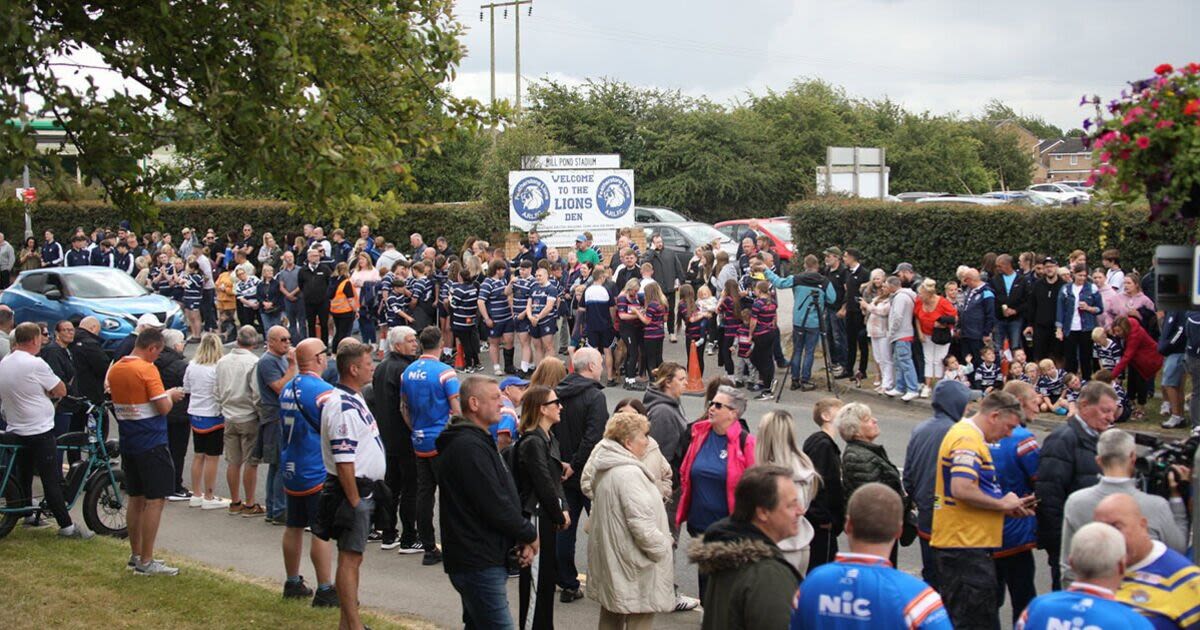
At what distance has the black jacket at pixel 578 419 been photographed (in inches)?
373

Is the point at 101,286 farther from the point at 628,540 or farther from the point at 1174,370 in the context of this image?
the point at 628,540

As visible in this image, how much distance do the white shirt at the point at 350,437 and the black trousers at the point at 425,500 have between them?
1.86m

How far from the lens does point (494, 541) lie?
7.02 metres

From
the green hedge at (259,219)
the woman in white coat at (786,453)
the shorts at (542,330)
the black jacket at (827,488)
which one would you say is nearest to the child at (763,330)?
the shorts at (542,330)

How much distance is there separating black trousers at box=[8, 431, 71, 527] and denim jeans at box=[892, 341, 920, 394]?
11.3 meters

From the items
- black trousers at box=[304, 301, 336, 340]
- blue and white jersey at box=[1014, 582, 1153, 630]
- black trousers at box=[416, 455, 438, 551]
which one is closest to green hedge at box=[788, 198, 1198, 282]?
black trousers at box=[304, 301, 336, 340]

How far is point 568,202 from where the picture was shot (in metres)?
27.7

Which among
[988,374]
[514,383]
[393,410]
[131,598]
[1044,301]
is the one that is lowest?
[131,598]

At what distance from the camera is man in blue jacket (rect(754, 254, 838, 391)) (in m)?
18.5

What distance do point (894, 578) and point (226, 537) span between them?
8.15m

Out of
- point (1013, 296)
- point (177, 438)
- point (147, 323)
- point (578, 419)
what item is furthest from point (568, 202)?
point (578, 419)

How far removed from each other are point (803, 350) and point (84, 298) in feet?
46.2

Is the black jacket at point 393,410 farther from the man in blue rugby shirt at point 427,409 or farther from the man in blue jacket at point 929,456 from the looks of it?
the man in blue jacket at point 929,456

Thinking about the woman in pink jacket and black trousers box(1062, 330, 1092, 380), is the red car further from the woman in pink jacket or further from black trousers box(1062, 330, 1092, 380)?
the woman in pink jacket
